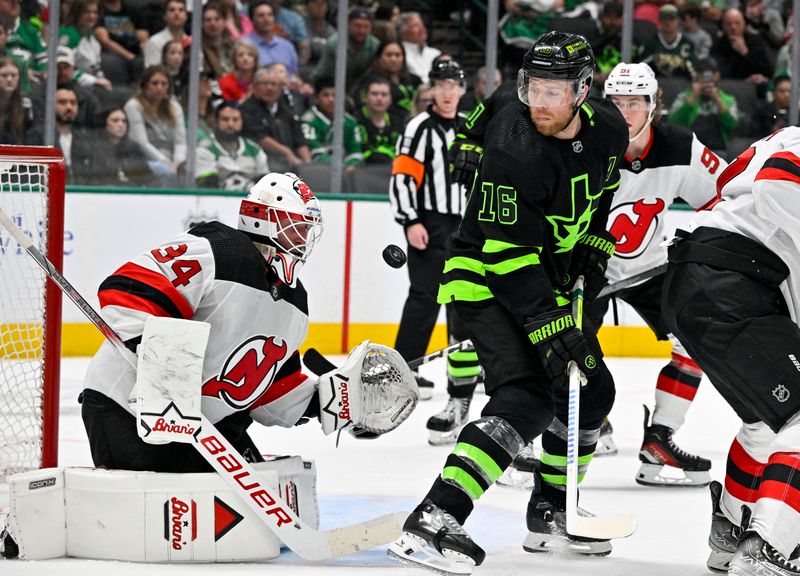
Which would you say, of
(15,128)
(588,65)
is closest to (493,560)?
(588,65)

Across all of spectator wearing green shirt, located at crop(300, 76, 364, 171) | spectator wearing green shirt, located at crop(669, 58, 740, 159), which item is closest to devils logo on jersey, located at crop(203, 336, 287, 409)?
spectator wearing green shirt, located at crop(300, 76, 364, 171)

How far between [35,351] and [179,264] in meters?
0.96

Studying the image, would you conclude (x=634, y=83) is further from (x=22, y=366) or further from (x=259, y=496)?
(x=22, y=366)

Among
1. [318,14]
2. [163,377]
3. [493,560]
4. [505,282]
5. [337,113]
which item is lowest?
[493,560]

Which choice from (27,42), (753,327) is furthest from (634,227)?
(27,42)

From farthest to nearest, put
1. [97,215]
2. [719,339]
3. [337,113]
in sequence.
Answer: [337,113] < [97,215] < [719,339]

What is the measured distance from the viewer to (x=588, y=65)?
2.65m

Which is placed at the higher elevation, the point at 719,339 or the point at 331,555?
the point at 719,339

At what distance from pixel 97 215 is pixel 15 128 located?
57 centimetres

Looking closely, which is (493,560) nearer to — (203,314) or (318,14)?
(203,314)

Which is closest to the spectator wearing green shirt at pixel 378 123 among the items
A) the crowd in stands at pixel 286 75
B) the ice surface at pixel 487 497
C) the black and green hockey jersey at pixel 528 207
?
the crowd in stands at pixel 286 75

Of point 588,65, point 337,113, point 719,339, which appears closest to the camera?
point 719,339

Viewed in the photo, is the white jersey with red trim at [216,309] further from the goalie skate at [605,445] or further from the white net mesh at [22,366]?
the goalie skate at [605,445]

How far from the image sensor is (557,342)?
2.52 meters
